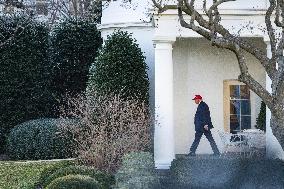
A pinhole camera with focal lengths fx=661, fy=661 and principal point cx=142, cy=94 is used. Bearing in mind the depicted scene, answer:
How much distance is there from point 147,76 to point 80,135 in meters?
3.24

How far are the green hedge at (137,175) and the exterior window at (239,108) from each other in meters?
7.73

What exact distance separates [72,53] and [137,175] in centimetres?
1199

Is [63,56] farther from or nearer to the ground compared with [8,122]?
farther from the ground

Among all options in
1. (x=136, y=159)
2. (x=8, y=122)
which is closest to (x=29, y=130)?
(x=8, y=122)

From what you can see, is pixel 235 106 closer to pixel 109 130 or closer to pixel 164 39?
pixel 164 39

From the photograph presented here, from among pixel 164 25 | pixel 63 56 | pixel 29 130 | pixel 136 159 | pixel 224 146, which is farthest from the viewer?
→ pixel 63 56

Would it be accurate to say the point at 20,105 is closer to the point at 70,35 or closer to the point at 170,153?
the point at 70,35

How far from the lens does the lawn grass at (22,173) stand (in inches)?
669

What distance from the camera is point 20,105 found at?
2347cm

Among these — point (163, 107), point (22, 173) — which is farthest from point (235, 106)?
point (22, 173)

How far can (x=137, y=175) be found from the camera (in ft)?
44.4

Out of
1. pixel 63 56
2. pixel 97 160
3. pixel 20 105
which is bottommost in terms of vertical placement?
pixel 97 160

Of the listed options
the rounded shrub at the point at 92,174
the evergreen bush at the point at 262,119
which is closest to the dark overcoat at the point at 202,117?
the evergreen bush at the point at 262,119

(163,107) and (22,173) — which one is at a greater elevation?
(163,107)
